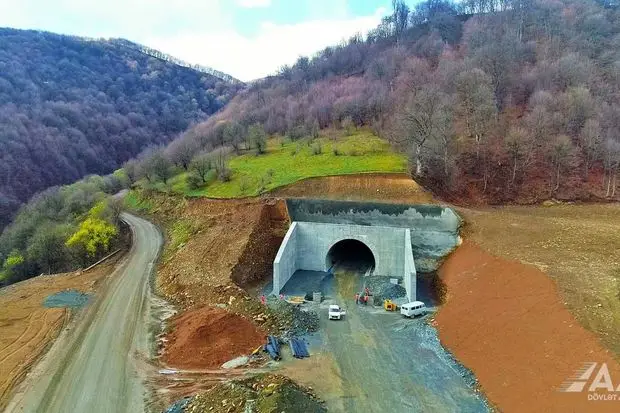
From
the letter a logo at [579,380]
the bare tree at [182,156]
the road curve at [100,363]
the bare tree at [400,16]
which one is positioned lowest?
the road curve at [100,363]

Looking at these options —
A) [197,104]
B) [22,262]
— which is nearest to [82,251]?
[22,262]

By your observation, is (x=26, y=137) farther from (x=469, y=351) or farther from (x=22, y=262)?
(x=469, y=351)

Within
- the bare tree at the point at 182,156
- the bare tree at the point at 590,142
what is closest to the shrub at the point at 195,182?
the bare tree at the point at 182,156

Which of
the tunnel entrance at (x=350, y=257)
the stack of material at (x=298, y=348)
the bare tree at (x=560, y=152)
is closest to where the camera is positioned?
the stack of material at (x=298, y=348)

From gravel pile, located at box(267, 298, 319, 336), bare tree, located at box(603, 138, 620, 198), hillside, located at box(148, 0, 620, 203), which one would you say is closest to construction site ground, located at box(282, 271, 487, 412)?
gravel pile, located at box(267, 298, 319, 336)

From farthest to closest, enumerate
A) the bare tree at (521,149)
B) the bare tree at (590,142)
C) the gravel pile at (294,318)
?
the bare tree at (521,149) < the bare tree at (590,142) < the gravel pile at (294,318)

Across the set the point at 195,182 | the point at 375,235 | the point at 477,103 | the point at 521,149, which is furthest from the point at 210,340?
the point at 477,103

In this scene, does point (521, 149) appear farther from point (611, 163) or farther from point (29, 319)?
point (29, 319)

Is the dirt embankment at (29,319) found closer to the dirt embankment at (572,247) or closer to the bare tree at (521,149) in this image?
the dirt embankment at (572,247)

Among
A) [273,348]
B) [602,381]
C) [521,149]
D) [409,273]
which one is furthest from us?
[521,149]
